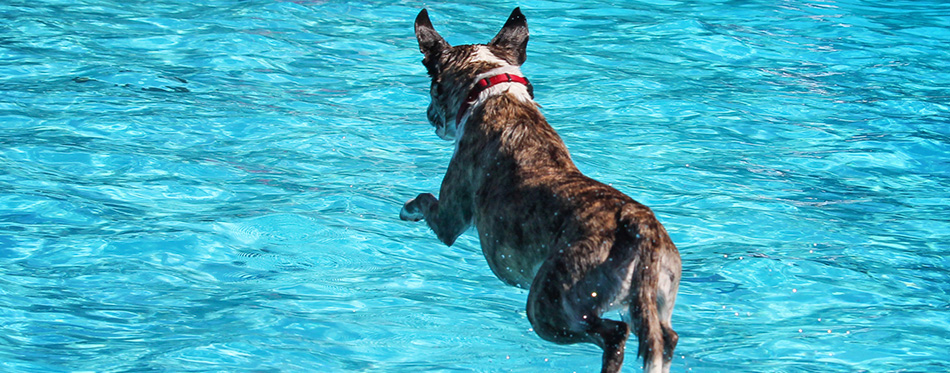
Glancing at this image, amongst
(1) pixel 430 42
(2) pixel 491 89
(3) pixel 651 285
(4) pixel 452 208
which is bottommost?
(4) pixel 452 208

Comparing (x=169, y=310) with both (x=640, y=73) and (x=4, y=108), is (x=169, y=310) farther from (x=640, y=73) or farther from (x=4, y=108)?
(x=640, y=73)

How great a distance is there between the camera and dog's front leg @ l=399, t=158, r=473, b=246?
6039 mm

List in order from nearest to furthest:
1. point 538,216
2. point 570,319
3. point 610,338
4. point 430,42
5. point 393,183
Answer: point 610,338
point 570,319
point 538,216
point 430,42
point 393,183

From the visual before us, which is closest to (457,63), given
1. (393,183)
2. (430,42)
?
(430,42)

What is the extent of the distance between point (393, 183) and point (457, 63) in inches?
139

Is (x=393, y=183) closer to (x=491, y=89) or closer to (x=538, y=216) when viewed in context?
(x=491, y=89)

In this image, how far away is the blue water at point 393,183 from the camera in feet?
22.1

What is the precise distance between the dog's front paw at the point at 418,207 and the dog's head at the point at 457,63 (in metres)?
0.39

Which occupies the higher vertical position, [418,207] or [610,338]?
[610,338]

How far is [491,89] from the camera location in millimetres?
6070

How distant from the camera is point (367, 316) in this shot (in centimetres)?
699

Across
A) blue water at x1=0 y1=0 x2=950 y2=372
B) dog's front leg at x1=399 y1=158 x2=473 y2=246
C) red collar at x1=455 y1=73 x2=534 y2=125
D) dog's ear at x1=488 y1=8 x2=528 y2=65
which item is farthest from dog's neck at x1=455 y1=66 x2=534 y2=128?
blue water at x1=0 y1=0 x2=950 y2=372

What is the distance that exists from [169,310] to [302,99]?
5.85 m

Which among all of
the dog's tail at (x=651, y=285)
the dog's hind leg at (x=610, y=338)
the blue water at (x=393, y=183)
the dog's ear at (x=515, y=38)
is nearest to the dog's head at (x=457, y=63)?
the dog's ear at (x=515, y=38)
